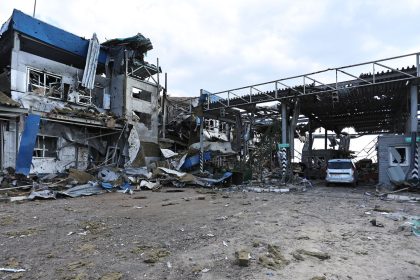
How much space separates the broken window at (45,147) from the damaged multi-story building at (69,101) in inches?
2.2

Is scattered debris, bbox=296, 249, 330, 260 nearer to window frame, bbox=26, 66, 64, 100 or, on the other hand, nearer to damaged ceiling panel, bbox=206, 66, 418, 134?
damaged ceiling panel, bbox=206, 66, 418, 134

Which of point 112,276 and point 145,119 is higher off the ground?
point 145,119

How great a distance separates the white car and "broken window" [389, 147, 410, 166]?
300 centimetres

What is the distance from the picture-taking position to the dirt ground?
4.87 meters

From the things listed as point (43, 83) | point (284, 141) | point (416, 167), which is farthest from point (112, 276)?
point (43, 83)

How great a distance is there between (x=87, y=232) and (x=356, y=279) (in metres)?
5.76

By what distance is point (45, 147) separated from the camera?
19812 millimetres

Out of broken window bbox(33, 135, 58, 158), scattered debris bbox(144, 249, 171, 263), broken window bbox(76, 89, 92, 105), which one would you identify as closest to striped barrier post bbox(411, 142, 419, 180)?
scattered debris bbox(144, 249, 171, 263)

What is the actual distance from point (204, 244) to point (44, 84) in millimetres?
18334

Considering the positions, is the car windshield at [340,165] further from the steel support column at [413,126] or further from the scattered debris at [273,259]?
the scattered debris at [273,259]

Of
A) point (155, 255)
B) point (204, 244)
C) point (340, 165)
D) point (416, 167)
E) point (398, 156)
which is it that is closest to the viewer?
point (155, 255)

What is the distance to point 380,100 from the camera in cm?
2155

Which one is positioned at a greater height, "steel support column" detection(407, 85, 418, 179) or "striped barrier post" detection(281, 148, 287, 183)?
"steel support column" detection(407, 85, 418, 179)

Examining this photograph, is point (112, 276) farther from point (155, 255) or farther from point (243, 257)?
point (243, 257)
